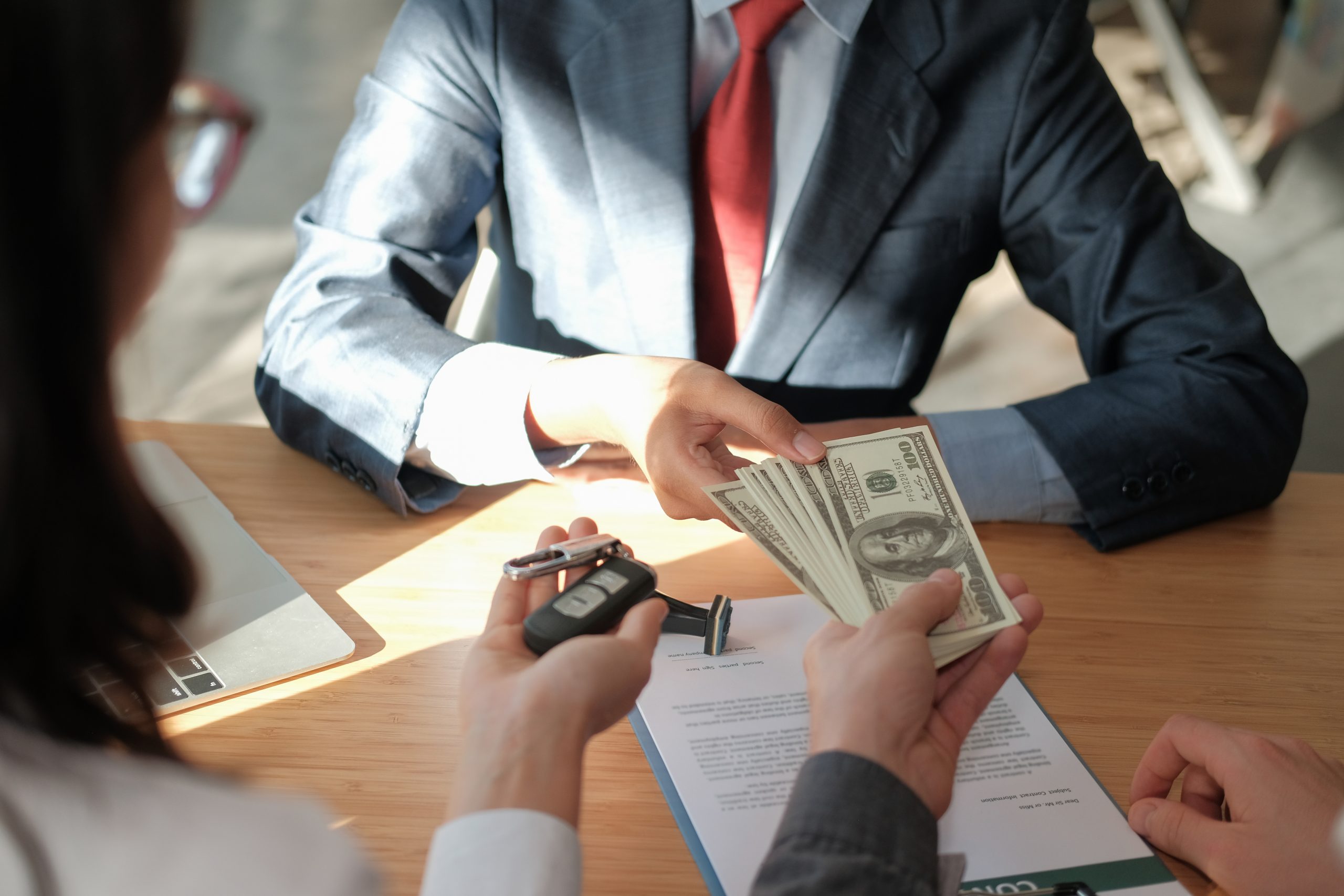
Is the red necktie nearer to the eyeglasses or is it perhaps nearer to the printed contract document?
the printed contract document

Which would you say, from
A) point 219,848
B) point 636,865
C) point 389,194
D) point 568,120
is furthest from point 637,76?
point 219,848

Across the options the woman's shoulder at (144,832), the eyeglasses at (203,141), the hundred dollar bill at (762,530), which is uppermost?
the eyeglasses at (203,141)

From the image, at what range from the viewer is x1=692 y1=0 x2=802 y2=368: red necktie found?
1.46m

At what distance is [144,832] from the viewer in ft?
1.72

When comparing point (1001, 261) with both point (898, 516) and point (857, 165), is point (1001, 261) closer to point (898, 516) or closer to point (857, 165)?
point (857, 165)

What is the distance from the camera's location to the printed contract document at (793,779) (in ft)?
2.63

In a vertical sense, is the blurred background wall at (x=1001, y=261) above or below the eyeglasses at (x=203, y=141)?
below

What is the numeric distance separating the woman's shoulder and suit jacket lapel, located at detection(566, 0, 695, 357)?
105 centimetres

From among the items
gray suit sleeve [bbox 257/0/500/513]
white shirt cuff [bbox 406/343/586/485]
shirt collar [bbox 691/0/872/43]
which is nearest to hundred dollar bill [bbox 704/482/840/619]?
white shirt cuff [bbox 406/343/586/485]

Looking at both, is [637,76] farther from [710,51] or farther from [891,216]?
[891,216]

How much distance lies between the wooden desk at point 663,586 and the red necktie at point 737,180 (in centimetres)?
44

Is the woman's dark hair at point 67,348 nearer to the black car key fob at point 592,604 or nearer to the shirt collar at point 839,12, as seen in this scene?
the black car key fob at point 592,604

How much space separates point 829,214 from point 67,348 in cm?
113

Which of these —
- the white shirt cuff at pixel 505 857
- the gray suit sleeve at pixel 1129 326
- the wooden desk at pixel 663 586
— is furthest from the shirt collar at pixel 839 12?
the white shirt cuff at pixel 505 857
